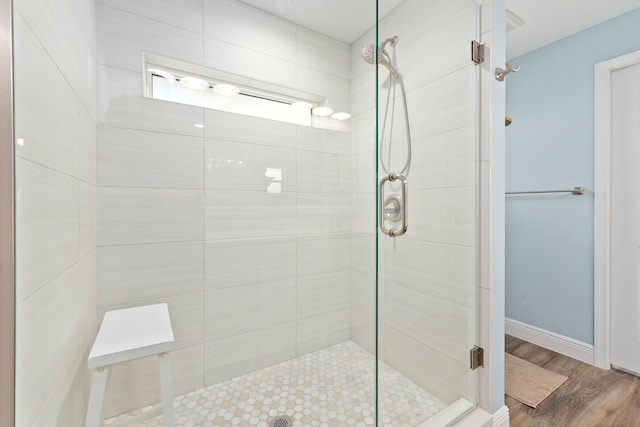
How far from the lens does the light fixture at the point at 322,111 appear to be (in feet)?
5.58

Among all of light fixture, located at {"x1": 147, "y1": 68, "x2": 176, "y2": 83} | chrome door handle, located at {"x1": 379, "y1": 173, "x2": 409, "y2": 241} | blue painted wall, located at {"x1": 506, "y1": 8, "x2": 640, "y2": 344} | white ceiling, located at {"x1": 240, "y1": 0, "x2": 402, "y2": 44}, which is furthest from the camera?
blue painted wall, located at {"x1": 506, "y1": 8, "x2": 640, "y2": 344}

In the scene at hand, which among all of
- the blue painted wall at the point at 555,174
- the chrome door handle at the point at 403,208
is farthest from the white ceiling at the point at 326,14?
the blue painted wall at the point at 555,174

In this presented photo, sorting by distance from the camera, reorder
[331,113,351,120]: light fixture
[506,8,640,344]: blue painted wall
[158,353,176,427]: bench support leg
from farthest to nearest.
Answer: [506,8,640,344]: blue painted wall → [331,113,351,120]: light fixture → [158,353,176,427]: bench support leg

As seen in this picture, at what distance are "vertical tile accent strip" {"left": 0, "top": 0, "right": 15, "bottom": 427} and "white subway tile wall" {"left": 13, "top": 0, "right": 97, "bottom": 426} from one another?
3 centimetres

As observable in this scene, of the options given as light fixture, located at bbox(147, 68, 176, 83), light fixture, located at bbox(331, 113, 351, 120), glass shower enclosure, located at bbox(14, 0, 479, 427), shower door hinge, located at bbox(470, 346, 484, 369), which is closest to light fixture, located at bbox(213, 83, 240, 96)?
glass shower enclosure, located at bbox(14, 0, 479, 427)

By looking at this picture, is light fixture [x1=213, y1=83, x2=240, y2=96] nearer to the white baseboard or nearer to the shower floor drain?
the shower floor drain

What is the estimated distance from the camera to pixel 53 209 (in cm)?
74

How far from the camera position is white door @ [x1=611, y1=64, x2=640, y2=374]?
1.75m

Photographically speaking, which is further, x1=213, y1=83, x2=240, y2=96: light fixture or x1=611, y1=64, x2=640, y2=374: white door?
x1=611, y1=64, x2=640, y2=374: white door

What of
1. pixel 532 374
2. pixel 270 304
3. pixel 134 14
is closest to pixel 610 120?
pixel 532 374

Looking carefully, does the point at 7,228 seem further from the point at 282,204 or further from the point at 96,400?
the point at 282,204

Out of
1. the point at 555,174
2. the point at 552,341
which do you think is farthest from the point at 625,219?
the point at 552,341

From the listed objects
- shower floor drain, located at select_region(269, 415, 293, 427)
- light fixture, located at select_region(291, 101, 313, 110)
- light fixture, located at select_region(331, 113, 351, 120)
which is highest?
light fixture, located at select_region(291, 101, 313, 110)

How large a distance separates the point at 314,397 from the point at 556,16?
2.68m
